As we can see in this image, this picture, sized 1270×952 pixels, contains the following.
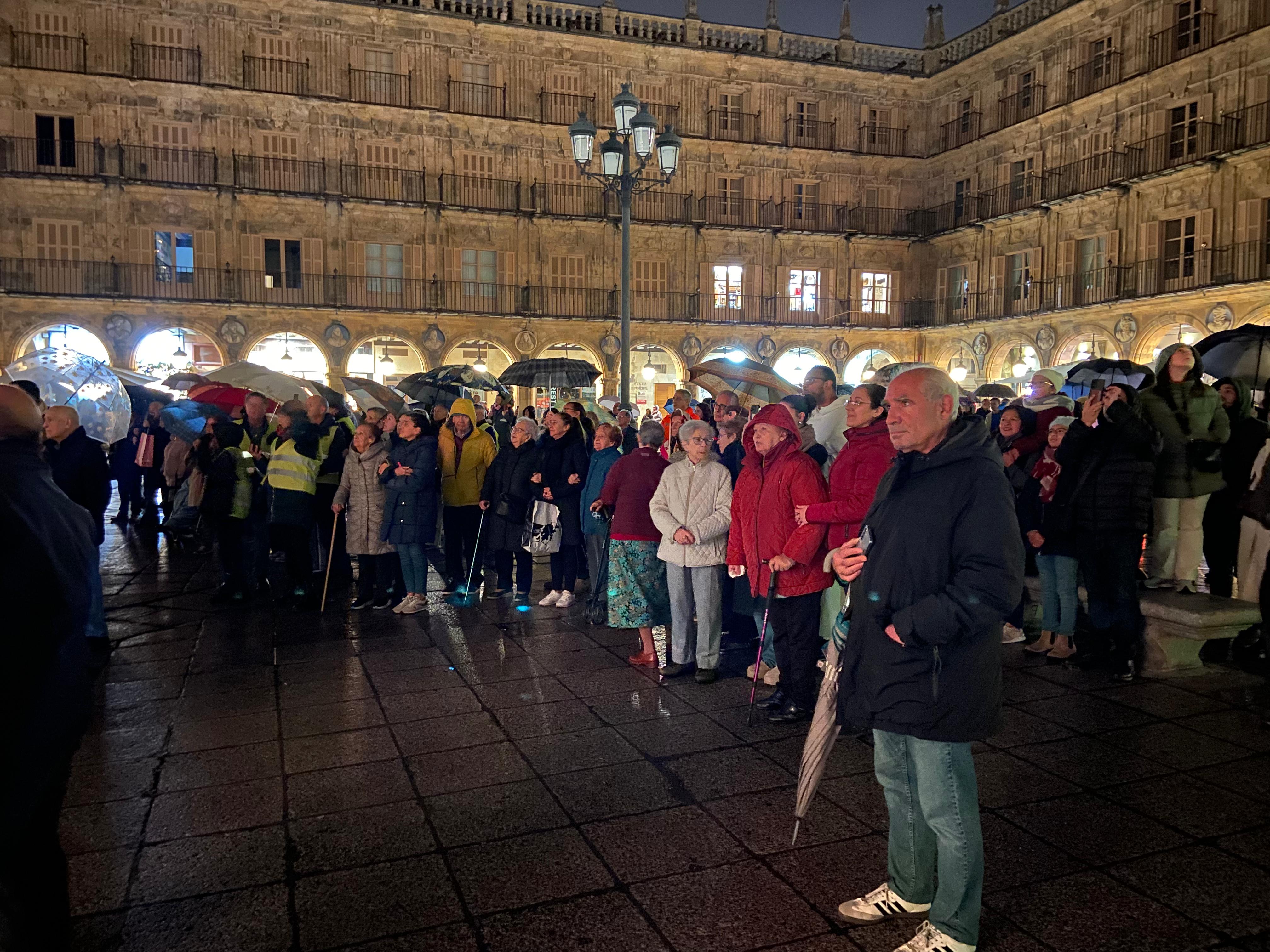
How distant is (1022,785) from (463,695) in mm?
2917

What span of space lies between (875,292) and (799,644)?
28.0 metres

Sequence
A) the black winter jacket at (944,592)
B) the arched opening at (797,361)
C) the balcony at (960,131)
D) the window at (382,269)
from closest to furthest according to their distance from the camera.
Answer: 1. the black winter jacket at (944,592)
2. the window at (382,269)
3. the balcony at (960,131)
4. the arched opening at (797,361)

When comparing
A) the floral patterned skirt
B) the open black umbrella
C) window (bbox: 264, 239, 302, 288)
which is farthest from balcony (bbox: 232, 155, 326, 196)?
the open black umbrella

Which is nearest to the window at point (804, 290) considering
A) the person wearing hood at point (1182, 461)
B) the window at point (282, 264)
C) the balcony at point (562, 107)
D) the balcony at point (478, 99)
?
the balcony at point (562, 107)

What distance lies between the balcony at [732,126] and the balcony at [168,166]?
47.0 feet

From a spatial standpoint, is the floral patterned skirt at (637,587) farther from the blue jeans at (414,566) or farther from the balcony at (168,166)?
the balcony at (168,166)

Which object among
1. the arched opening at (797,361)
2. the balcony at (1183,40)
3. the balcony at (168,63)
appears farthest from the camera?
the arched opening at (797,361)

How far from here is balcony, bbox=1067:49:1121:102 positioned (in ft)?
79.5

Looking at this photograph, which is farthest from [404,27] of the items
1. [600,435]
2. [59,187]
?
[600,435]

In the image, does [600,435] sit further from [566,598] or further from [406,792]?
[406,792]

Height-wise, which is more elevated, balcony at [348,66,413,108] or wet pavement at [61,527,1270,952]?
balcony at [348,66,413,108]

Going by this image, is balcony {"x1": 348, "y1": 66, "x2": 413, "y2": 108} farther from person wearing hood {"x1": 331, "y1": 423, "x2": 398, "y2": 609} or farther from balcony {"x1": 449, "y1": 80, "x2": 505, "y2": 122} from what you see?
person wearing hood {"x1": 331, "y1": 423, "x2": 398, "y2": 609}

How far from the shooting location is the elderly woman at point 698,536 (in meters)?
5.54

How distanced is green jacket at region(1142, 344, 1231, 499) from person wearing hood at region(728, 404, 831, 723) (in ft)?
9.18
